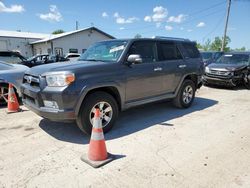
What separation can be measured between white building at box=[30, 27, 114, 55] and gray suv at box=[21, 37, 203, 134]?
2420 cm

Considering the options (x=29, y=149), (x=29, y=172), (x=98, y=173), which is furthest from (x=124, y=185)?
(x=29, y=149)

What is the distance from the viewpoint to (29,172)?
114 inches

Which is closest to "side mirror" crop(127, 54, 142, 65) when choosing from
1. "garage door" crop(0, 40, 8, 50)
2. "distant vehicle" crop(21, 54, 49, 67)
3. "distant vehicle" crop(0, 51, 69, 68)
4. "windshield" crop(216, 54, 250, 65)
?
"windshield" crop(216, 54, 250, 65)

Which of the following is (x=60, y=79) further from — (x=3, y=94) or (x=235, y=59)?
(x=235, y=59)

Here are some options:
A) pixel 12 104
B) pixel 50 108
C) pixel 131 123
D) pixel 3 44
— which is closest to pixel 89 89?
pixel 50 108

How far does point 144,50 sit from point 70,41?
83.6 ft

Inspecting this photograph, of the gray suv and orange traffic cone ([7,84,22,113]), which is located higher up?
the gray suv

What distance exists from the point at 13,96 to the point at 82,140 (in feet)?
10.2

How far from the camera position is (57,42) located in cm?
2736

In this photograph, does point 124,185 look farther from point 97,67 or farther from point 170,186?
point 97,67

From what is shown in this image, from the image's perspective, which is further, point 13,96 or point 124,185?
point 13,96

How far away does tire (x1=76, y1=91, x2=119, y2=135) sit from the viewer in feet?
12.3

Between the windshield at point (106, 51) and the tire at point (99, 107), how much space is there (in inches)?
34.4

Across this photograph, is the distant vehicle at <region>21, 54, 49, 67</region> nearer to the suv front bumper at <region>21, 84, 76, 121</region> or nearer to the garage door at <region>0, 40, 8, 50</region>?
the suv front bumper at <region>21, 84, 76, 121</region>
